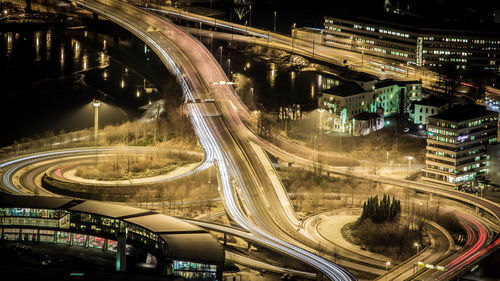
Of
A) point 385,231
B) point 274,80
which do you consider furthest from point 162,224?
point 274,80

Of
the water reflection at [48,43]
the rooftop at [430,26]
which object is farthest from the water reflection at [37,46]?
the rooftop at [430,26]

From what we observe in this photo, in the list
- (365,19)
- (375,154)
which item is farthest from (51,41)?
(375,154)

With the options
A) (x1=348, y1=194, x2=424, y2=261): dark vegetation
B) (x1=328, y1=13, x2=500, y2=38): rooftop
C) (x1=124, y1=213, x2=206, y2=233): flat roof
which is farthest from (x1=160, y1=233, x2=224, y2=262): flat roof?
(x1=328, y1=13, x2=500, y2=38): rooftop

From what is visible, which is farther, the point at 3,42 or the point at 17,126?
the point at 3,42

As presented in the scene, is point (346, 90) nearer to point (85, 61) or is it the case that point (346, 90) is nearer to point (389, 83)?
point (389, 83)

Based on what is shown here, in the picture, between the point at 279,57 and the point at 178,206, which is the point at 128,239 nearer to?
the point at 178,206

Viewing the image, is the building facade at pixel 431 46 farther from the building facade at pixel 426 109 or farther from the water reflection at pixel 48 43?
the water reflection at pixel 48 43
